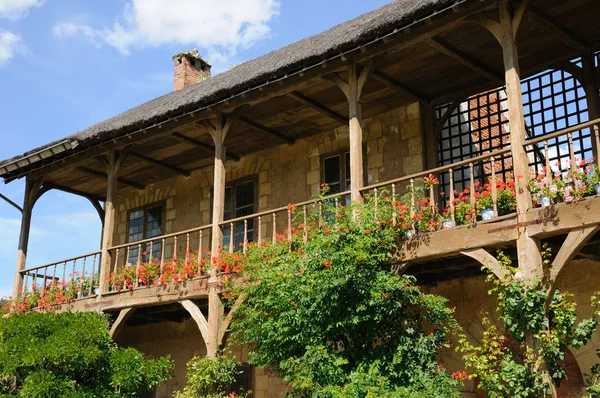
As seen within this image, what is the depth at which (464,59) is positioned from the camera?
35.6 feet

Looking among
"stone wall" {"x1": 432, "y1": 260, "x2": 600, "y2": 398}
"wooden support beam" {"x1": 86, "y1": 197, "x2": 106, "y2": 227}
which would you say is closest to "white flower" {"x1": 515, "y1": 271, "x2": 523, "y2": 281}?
"stone wall" {"x1": 432, "y1": 260, "x2": 600, "y2": 398}

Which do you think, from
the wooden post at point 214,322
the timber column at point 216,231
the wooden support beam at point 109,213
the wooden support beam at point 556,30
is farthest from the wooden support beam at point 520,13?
the wooden support beam at point 109,213

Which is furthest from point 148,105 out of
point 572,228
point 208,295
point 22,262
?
point 572,228

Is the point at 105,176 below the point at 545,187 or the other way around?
the other way around

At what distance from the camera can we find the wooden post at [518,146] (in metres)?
8.29

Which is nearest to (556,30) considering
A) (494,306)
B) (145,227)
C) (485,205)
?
(485,205)

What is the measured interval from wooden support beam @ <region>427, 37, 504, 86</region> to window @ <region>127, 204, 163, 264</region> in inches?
321

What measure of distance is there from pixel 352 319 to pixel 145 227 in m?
8.99

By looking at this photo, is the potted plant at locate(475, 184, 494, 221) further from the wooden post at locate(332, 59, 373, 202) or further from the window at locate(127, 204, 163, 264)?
the window at locate(127, 204, 163, 264)

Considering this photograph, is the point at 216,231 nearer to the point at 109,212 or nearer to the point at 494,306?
the point at 109,212

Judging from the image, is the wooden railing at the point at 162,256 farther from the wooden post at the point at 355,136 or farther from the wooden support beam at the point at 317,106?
the wooden post at the point at 355,136

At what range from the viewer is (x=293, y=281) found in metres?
9.62

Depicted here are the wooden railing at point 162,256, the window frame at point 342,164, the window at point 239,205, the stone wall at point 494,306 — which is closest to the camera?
the stone wall at point 494,306

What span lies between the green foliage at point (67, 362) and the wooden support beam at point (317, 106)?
472 centimetres
